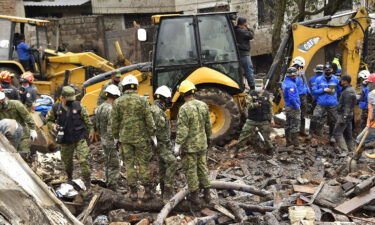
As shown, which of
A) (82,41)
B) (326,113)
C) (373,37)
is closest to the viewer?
(326,113)

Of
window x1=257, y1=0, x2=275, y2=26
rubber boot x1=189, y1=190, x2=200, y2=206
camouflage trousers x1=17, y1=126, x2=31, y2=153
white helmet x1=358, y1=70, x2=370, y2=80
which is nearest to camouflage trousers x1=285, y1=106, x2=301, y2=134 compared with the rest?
white helmet x1=358, y1=70, x2=370, y2=80

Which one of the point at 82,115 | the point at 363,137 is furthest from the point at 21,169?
the point at 363,137

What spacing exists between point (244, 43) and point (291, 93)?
143cm

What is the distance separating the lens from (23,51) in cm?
1188

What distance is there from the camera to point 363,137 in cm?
745

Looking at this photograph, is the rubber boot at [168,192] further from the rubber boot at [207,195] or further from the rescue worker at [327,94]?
the rescue worker at [327,94]

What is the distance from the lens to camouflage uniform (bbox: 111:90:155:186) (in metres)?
6.32

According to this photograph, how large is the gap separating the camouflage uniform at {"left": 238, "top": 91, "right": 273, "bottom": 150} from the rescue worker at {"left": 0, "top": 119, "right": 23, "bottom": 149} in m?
4.12

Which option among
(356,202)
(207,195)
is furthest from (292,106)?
(207,195)

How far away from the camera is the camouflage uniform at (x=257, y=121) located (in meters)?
8.59

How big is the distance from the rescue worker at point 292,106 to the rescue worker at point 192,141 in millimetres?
3083

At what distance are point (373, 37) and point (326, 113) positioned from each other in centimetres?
561

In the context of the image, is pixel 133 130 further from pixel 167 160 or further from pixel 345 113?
pixel 345 113

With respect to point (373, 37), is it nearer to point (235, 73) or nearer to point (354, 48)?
point (354, 48)
